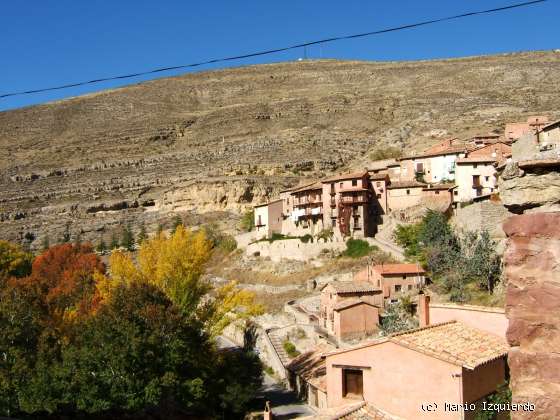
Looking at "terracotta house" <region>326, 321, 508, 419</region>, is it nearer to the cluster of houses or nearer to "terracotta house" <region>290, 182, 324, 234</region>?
the cluster of houses

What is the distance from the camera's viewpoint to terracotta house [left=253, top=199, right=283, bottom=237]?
49062 millimetres

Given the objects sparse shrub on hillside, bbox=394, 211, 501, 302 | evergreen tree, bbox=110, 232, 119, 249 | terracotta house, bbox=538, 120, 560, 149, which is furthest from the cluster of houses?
evergreen tree, bbox=110, 232, 119, 249

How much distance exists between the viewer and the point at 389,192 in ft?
142

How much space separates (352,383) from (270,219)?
33963mm

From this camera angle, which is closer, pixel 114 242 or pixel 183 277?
pixel 183 277

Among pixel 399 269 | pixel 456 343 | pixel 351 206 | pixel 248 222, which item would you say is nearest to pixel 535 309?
pixel 456 343

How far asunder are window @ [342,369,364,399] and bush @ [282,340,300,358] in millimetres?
12965

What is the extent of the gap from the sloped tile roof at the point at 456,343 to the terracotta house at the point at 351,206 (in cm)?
2524

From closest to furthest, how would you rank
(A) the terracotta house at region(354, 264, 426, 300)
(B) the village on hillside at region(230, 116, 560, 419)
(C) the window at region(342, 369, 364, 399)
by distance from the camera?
(B) the village on hillside at region(230, 116, 560, 419) → (C) the window at region(342, 369, 364, 399) → (A) the terracotta house at region(354, 264, 426, 300)

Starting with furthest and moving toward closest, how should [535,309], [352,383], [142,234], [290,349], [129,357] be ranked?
1. [142,234]
2. [290,349]
3. [129,357]
4. [352,383]
5. [535,309]

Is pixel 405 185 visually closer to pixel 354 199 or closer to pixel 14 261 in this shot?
pixel 354 199

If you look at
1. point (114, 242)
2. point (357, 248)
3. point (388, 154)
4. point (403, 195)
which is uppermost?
point (388, 154)

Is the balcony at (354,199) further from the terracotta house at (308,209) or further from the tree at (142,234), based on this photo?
the tree at (142,234)

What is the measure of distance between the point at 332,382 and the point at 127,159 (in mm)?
78140
